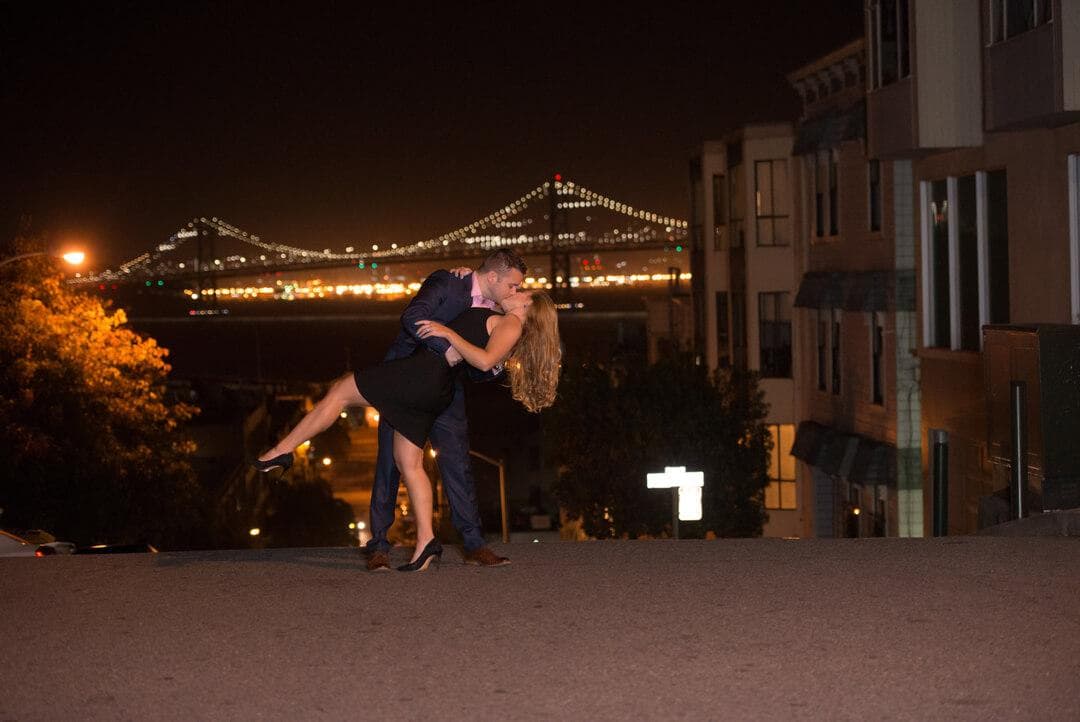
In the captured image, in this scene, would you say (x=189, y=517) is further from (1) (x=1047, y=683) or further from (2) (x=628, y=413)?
(1) (x=1047, y=683)

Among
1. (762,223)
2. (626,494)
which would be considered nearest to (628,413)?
(626,494)

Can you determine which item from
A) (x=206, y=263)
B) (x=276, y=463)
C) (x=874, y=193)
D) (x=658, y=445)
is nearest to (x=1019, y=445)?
(x=276, y=463)

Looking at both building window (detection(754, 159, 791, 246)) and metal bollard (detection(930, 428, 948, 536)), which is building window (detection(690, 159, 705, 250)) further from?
metal bollard (detection(930, 428, 948, 536))

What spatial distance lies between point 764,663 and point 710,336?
118 ft

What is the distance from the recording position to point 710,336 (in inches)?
1644

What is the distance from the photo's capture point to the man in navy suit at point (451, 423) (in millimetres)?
8328

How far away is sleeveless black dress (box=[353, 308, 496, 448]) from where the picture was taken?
8.30 metres

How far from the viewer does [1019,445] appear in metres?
11.0

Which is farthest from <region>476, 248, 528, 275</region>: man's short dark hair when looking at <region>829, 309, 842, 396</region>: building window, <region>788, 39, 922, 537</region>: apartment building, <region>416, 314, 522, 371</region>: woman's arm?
<region>829, 309, 842, 396</region>: building window

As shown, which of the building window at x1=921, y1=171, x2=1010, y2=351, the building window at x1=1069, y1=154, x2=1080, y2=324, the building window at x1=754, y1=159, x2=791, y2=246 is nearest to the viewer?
the building window at x1=1069, y1=154, x2=1080, y2=324

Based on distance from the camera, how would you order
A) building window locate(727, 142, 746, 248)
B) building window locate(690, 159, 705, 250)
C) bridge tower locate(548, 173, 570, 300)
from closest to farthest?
building window locate(727, 142, 746, 248) < building window locate(690, 159, 705, 250) < bridge tower locate(548, 173, 570, 300)

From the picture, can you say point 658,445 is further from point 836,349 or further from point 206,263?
point 206,263

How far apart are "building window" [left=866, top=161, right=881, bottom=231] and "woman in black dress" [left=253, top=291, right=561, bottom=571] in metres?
20.2

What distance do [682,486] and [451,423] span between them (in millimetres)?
13523
